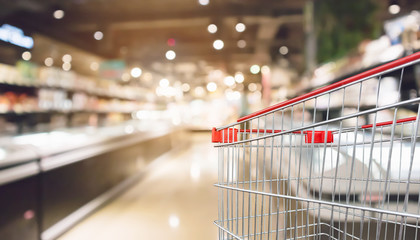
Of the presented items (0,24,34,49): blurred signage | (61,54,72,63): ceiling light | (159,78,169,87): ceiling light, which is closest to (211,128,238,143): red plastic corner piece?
(0,24,34,49): blurred signage

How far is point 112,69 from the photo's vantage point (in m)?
7.26

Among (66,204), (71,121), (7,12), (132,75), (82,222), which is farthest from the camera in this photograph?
(132,75)

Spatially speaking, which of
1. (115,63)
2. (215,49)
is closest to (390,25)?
(115,63)

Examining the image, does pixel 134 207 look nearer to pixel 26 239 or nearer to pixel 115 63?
pixel 26 239

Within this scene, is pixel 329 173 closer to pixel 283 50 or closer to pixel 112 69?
pixel 112 69

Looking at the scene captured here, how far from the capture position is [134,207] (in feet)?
11.2

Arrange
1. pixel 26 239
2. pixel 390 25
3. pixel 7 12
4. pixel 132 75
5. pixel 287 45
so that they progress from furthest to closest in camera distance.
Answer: pixel 287 45 → pixel 132 75 → pixel 7 12 → pixel 390 25 → pixel 26 239

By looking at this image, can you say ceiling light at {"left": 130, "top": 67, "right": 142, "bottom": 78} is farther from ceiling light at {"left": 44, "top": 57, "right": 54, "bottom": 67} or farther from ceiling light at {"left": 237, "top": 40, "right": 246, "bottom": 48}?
ceiling light at {"left": 237, "top": 40, "right": 246, "bottom": 48}

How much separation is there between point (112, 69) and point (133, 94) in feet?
6.68

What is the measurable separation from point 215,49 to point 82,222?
8418mm

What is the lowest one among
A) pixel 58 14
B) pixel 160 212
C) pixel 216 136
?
pixel 160 212

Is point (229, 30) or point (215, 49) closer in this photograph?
point (229, 30)

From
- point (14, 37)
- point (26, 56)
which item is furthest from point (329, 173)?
point (26, 56)

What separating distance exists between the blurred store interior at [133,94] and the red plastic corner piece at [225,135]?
3.10 feet
